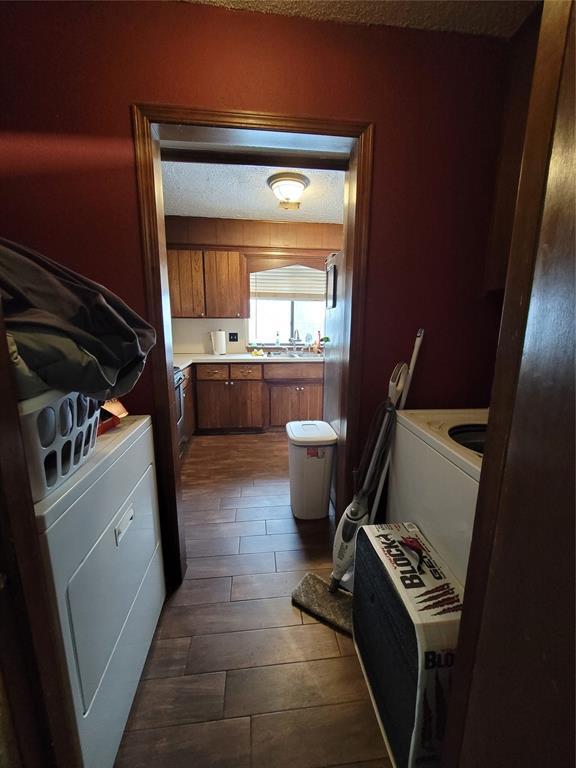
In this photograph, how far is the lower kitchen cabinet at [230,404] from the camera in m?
3.59

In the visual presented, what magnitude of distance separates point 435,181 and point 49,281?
1.55 metres

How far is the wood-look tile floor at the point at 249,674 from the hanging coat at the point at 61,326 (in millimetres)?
1136

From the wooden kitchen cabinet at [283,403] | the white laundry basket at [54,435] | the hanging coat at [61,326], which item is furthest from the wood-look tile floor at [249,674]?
the wooden kitchen cabinet at [283,403]

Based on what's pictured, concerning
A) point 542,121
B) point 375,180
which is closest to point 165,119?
point 375,180

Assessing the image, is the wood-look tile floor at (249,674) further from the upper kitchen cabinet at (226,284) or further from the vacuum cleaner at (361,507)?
the upper kitchen cabinet at (226,284)

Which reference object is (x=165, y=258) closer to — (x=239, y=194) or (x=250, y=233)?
(x=239, y=194)

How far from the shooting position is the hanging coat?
2.11 ft

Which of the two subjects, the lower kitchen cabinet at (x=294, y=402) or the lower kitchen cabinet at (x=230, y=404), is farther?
the lower kitchen cabinet at (x=294, y=402)

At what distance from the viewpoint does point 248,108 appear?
1266 millimetres

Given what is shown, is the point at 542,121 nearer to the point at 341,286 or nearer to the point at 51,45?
the point at 341,286

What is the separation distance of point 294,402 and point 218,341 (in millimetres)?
1259

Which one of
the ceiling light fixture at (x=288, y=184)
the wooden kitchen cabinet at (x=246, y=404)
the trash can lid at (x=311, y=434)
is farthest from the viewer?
the wooden kitchen cabinet at (x=246, y=404)

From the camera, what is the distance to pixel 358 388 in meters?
1.57

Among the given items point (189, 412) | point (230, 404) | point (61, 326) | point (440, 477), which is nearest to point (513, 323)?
point (440, 477)
